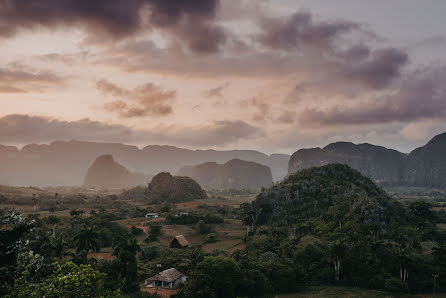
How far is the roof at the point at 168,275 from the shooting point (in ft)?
149

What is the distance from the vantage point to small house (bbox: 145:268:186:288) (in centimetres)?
4516

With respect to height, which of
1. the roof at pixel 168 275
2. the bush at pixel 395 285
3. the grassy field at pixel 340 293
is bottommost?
the grassy field at pixel 340 293

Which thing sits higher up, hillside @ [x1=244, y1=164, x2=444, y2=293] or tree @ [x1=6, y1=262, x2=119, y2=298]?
tree @ [x1=6, y1=262, x2=119, y2=298]

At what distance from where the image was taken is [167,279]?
45.2m

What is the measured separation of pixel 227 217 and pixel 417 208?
186 ft

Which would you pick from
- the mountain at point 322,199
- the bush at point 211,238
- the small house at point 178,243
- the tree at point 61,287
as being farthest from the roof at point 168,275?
the mountain at point 322,199

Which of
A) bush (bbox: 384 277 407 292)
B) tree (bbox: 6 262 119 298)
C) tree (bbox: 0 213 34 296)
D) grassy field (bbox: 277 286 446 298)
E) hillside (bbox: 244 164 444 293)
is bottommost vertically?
grassy field (bbox: 277 286 446 298)

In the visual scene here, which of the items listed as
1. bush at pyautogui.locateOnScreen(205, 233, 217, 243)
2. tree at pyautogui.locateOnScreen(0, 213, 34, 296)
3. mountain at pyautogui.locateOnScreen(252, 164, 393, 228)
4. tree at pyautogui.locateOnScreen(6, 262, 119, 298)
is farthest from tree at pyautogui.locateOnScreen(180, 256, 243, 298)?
mountain at pyautogui.locateOnScreen(252, 164, 393, 228)

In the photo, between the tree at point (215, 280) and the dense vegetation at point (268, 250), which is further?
the tree at point (215, 280)

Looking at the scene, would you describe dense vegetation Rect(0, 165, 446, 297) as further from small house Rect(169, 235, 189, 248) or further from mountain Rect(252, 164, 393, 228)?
small house Rect(169, 235, 189, 248)

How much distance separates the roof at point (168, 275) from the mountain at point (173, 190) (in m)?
120

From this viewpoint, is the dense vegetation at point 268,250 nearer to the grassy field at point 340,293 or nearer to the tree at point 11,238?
the tree at point 11,238

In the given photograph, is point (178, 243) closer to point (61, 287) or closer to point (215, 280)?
point (215, 280)

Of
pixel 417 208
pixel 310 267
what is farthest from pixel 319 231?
pixel 417 208
